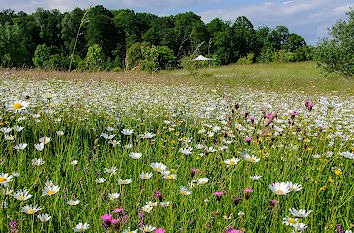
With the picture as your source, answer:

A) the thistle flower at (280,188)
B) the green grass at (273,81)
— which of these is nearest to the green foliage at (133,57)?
the green grass at (273,81)

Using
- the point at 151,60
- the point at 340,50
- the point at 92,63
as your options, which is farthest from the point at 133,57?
the point at 340,50

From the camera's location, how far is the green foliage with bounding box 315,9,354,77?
18031 mm

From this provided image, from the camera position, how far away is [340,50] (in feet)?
59.5

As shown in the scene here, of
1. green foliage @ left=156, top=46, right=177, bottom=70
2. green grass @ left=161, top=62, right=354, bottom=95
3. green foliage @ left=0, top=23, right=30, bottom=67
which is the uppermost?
green foliage @ left=0, top=23, right=30, bottom=67

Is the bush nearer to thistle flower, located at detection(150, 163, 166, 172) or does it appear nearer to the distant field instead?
the distant field

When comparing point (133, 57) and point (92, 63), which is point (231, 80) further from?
point (92, 63)

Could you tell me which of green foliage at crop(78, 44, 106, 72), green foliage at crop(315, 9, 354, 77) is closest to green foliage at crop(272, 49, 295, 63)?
green foliage at crop(315, 9, 354, 77)

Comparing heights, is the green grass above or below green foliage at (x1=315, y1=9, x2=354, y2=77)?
below

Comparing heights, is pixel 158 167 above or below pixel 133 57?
below

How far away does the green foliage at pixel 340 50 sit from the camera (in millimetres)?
18031

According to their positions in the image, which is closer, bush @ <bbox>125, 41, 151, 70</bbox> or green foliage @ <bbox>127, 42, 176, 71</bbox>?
bush @ <bbox>125, 41, 151, 70</bbox>

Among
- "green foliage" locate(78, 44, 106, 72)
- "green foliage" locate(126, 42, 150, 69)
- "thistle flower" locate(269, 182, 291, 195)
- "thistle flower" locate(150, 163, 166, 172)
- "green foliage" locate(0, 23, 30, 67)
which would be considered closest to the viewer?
"thistle flower" locate(269, 182, 291, 195)

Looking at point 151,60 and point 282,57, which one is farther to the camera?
point 282,57

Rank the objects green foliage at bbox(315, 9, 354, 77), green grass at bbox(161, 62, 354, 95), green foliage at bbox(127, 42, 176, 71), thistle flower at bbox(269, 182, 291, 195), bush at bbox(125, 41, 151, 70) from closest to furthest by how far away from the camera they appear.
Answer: thistle flower at bbox(269, 182, 291, 195), bush at bbox(125, 41, 151, 70), green grass at bbox(161, 62, 354, 95), green foliage at bbox(127, 42, 176, 71), green foliage at bbox(315, 9, 354, 77)
